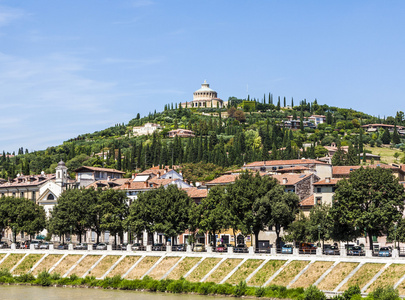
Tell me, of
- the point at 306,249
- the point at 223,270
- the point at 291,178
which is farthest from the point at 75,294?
the point at 291,178

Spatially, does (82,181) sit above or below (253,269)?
above

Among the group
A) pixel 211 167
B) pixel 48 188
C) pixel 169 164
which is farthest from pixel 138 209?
pixel 169 164

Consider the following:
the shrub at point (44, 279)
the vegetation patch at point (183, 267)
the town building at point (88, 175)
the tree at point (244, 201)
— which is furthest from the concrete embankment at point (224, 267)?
the town building at point (88, 175)

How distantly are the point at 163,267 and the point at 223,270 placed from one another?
25.8 ft

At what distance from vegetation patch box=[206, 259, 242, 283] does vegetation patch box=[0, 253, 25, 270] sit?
29614 millimetres

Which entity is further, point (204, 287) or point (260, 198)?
point (260, 198)

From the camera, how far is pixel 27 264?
84.6 metres

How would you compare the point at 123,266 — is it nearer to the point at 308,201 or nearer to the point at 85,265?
the point at 85,265

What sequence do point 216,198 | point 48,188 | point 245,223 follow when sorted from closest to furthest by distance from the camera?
point 245,223, point 216,198, point 48,188

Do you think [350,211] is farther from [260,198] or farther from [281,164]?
[281,164]

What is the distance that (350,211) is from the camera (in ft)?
236

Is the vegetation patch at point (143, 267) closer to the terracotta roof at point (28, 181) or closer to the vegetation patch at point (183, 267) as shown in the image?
the vegetation patch at point (183, 267)

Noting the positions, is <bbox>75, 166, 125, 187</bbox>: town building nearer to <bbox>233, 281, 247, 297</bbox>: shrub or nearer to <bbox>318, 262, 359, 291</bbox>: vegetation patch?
<bbox>233, 281, 247, 297</bbox>: shrub

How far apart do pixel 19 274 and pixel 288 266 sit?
114 feet
